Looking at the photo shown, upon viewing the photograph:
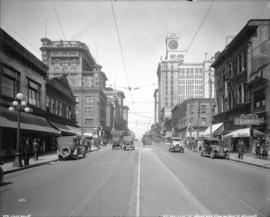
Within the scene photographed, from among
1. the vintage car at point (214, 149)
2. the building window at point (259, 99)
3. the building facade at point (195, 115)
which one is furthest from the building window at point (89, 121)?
the building window at point (259, 99)

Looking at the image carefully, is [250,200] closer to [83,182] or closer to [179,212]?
[179,212]

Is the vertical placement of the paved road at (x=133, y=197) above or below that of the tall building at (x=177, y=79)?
below

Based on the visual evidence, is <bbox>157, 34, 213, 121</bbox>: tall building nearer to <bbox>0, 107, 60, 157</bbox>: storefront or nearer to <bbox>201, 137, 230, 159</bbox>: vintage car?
<bbox>201, 137, 230, 159</bbox>: vintage car

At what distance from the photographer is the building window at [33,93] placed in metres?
32.6

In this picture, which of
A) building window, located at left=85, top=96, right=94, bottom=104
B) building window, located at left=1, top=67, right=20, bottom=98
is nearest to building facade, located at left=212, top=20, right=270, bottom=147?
building window, located at left=1, top=67, right=20, bottom=98

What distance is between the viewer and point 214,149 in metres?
30.2

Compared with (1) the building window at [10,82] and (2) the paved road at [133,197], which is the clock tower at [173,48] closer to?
(1) the building window at [10,82]

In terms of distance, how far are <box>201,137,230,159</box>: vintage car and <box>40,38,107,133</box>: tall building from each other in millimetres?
44125

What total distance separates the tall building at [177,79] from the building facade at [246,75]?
54371mm

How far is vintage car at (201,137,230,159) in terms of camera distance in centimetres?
2995

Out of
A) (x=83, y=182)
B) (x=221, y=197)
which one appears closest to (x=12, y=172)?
(x=83, y=182)

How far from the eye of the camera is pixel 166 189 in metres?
11.0

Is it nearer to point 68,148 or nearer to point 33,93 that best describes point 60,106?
point 33,93

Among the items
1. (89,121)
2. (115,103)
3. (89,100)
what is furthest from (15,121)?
(115,103)
